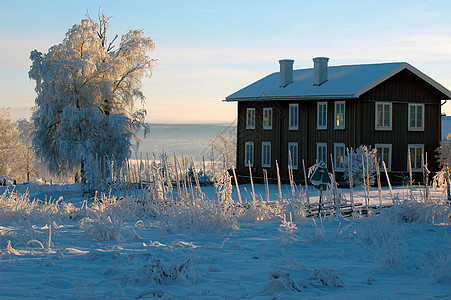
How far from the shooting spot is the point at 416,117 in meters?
30.7

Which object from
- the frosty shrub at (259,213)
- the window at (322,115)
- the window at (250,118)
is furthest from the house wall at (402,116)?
the frosty shrub at (259,213)

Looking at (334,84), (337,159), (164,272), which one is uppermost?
(334,84)

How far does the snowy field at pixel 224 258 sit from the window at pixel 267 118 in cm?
2026

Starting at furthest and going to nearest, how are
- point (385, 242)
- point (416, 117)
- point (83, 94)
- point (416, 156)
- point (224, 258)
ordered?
point (416, 117) < point (416, 156) < point (83, 94) < point (224, 258) < point (385, 242)

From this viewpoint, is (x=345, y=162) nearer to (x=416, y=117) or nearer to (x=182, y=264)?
(x=416, y=117)

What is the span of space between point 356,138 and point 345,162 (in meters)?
1.46

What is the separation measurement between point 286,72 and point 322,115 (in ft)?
14.1

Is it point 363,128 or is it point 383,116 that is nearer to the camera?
point 363,128

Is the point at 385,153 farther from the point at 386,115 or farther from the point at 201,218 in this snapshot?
the point at 201,218

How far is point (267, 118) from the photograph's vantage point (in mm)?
32750

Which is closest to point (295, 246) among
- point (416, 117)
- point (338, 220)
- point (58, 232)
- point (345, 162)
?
point (338, 220)

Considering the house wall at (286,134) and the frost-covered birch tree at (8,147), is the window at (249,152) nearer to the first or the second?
the house wall at (286,134)

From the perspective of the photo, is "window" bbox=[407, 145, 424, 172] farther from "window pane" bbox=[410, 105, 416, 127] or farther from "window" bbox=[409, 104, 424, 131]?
"window pane" bbox=[410, 105, 416, 127]

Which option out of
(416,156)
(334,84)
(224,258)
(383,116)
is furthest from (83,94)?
(224,258)
